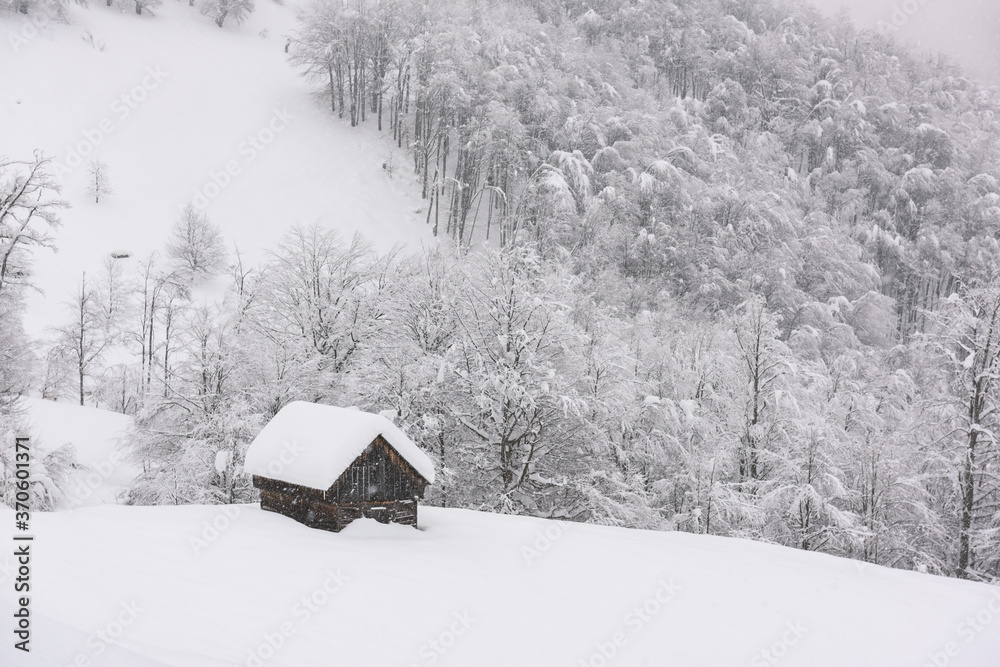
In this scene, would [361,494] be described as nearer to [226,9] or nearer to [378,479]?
[378,479]

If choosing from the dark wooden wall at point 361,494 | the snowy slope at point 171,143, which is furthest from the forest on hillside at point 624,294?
the dark wooden wall at point 361,494

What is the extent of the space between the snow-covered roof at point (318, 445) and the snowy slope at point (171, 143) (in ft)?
93.5

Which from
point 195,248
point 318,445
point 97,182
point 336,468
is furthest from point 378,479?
point 97,182

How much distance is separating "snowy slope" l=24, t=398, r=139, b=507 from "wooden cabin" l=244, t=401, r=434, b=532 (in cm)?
1298

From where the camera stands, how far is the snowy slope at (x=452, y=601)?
302 inches

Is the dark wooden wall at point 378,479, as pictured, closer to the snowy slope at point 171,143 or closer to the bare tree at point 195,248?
the bare tree at point 195,248

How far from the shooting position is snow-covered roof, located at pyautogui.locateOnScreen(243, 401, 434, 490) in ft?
42.6

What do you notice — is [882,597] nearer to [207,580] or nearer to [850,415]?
[207,580]

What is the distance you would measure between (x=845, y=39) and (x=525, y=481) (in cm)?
7736

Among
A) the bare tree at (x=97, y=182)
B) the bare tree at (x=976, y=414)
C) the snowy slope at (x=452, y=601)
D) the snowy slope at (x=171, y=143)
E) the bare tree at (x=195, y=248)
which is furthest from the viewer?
the bare tree at (x=97, y=182)

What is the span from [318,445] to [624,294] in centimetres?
3142

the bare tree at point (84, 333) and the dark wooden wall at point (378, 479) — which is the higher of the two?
the dark wooden wall at point (378, 479)

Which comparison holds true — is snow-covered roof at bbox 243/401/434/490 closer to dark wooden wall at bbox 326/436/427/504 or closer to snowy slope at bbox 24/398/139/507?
dark wooden wall at bbox 326/436/427/504

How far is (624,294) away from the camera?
1665 inches
